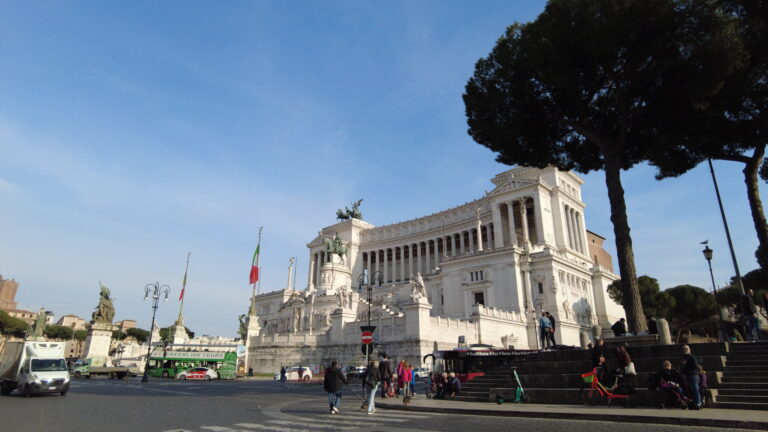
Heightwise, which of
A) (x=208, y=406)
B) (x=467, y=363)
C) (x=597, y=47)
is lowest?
(x=208, y=406)

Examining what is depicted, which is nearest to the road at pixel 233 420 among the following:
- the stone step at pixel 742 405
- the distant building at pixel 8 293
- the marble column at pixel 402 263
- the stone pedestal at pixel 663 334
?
the stone step at pixel 742 405

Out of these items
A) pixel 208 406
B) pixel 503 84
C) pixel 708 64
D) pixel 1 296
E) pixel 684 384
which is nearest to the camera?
pixel 684 384

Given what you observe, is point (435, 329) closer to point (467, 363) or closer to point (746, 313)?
point (467, 363)

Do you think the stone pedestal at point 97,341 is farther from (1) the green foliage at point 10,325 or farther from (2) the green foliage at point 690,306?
(1) the green foliage at point 10,325

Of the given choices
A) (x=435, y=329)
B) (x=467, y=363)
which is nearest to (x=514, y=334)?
(x=435, y=329)

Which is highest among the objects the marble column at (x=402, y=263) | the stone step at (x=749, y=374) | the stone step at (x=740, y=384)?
the marble column at (x=402, y=263)

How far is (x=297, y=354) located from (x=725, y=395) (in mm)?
35290

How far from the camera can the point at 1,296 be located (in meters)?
129

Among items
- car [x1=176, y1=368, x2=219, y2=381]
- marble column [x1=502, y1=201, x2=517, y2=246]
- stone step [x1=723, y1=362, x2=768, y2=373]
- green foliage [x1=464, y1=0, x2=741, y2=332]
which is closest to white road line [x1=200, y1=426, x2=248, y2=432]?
stone step [x1=723, y1=362, x2=768, y2=373]

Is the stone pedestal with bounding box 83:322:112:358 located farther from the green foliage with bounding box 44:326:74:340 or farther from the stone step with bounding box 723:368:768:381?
the green foliage with bounding box 44:326:74:340

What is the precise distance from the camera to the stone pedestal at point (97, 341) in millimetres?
38750

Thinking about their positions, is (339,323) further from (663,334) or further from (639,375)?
(639,375)

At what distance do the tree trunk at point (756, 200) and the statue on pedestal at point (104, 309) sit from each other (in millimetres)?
45577

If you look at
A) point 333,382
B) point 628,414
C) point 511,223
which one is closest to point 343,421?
point 333,382
